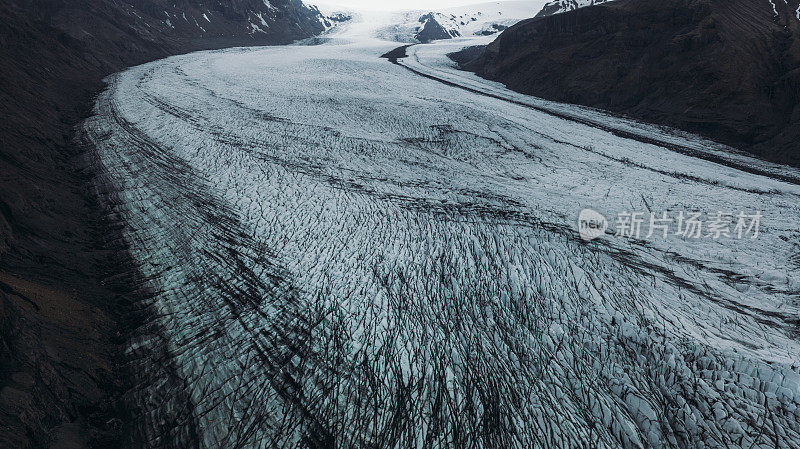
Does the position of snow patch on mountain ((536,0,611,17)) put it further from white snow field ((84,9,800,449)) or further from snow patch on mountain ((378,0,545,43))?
snow patch on mountain ((378,0,545,43))

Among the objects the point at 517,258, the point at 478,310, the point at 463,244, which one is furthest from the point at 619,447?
the point at 463,244

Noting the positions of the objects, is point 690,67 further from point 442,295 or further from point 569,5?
point 569,5

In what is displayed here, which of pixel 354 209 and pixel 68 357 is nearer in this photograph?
pixel 68 357

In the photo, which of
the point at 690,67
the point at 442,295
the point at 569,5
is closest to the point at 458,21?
the point at 569,5

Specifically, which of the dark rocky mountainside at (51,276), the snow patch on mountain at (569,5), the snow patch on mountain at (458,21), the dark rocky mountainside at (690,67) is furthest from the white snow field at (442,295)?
the snow patch on mountain at (458,21)

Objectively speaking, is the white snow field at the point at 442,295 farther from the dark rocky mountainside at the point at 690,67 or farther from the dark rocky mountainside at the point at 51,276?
the dark rocky mountainside at the point at 690,67

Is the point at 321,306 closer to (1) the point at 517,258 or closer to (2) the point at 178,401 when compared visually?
(2) the point at 178,401

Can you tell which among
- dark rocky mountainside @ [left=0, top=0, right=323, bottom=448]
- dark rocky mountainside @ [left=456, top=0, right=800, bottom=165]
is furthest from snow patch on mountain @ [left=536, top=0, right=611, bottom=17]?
dark rocky mountainside @ [left=0, top=0, right=323, bottom=448]
